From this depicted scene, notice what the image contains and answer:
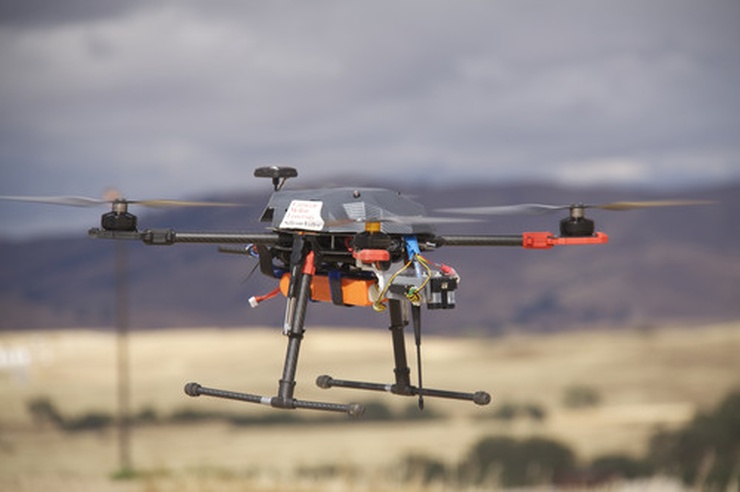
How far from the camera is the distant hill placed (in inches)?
4961

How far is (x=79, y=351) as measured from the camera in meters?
94.1

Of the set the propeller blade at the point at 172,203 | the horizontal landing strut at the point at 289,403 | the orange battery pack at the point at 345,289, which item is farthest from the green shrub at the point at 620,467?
the horizontal landing strut at the point at 289,403

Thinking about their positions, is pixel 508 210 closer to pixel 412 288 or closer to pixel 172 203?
pixel 412 288

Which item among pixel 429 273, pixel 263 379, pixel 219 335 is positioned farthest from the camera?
pixel 219 335

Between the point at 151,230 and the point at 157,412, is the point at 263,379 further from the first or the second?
the point at 151,230

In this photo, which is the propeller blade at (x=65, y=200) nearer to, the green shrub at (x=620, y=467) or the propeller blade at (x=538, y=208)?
the propeller blade at (x=538, y=208)

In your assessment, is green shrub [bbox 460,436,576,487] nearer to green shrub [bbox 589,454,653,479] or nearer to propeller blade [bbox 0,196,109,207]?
green shrub [bbox 589,454,653,479]

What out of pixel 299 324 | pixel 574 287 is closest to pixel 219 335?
pixel 574 287

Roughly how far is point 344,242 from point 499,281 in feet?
432

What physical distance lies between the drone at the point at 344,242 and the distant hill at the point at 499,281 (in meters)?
110

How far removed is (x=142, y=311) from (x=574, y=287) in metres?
44.0

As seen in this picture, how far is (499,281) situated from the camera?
141m

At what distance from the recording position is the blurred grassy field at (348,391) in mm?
73812

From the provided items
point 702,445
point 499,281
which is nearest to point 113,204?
point 702,445
